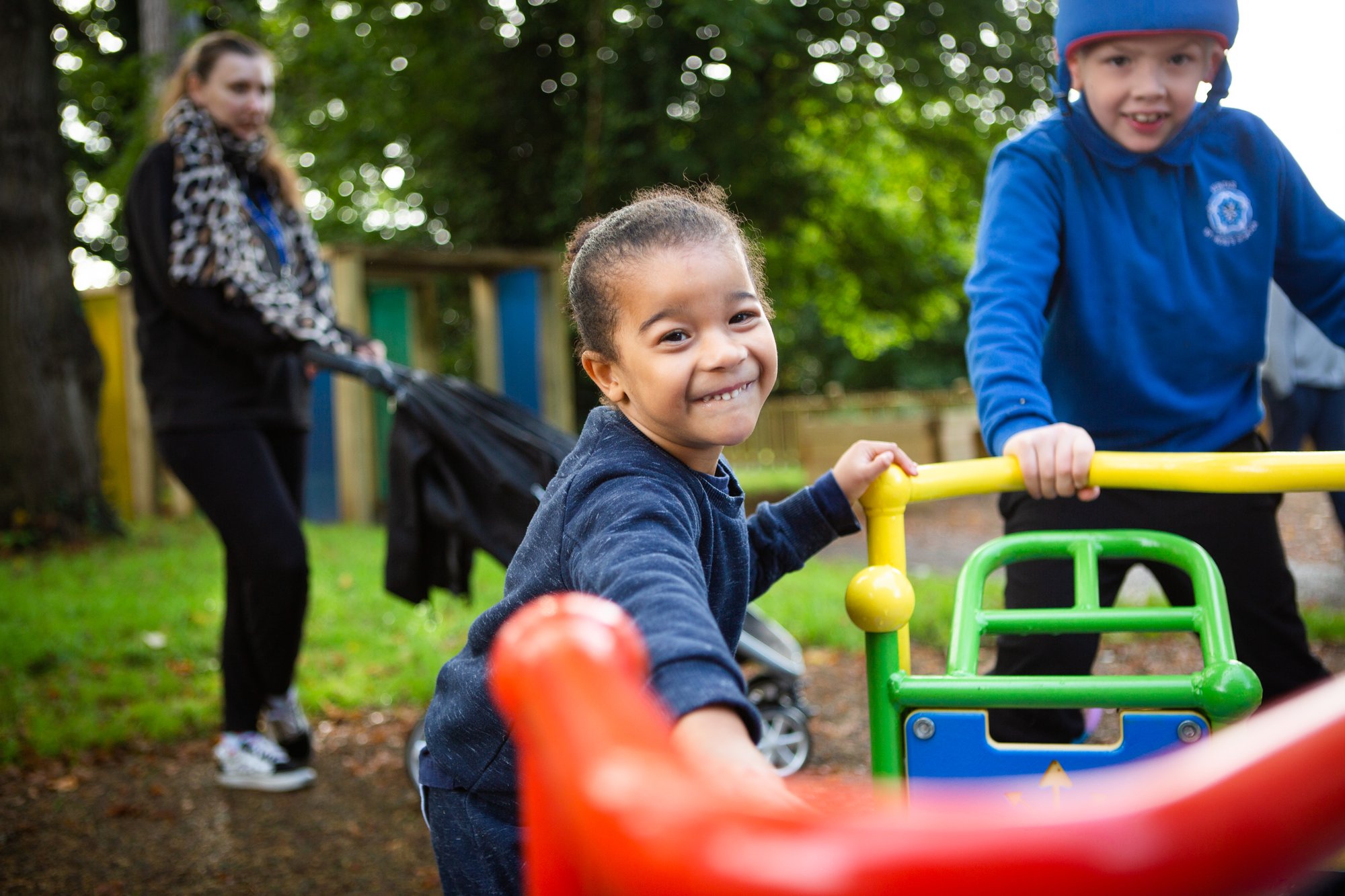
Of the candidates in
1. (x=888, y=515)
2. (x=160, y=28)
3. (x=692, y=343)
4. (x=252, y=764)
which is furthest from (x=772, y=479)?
(x=692, y=343)

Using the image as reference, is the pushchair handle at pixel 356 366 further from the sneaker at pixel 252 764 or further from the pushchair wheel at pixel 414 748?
the sneaker at pixel 252 764

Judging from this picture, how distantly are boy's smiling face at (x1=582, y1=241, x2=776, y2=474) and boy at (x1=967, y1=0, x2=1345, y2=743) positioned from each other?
0.72m

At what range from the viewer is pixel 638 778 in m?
0.57

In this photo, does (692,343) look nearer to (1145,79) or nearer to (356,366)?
(1145,79)

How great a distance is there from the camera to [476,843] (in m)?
1.60

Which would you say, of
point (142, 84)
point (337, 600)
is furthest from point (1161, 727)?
point (142, 84)

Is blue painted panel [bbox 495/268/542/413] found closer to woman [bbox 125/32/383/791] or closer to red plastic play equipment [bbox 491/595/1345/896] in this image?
woman [bbox 125/32/383/791]

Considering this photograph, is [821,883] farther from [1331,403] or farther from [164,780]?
[1331,403]

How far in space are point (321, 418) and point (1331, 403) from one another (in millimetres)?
7924

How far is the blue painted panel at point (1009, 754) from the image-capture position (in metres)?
1.63

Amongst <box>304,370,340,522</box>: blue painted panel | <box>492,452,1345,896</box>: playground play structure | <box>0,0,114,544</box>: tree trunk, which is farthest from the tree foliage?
<box>492,452,1345,896</box>: playground play structure

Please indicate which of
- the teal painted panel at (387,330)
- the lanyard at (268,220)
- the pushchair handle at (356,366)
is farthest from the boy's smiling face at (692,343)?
the teal painted panel at (387,330)

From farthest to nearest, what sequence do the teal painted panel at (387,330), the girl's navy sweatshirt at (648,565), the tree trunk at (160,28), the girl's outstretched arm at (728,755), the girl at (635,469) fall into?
the tree trunk at (160,28)
the teal painted panel at (387,330)
the girl at (635,469)
the girl's navy sweatshirt at (648,565)
the girl's outstretched arm at (728,755)

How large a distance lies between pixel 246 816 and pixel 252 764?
164 millimetres
